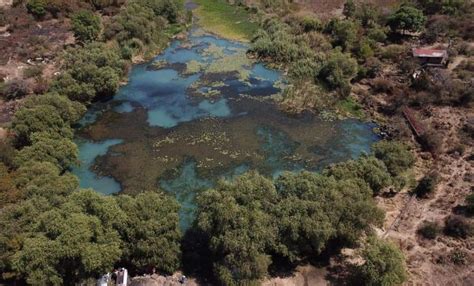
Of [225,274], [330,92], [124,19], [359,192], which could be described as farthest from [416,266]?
[124,19]

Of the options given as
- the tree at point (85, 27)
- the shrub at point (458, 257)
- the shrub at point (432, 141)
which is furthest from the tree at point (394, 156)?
the tree at point (85, 27)

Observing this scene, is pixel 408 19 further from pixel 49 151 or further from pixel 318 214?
pixel 49 151

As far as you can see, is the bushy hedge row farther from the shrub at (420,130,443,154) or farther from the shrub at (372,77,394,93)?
the shrub at (372,77,394,93)

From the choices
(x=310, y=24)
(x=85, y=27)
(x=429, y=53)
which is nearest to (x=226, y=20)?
(x=310, y=24)

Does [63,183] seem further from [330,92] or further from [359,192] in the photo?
[330,92]

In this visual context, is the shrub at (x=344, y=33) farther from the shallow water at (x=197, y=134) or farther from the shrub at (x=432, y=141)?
the shrub at (x=432, y=141)

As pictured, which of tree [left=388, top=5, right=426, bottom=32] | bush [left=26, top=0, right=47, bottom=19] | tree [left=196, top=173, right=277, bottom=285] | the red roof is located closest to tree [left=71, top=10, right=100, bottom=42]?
bush [left=26, top=0, right=47, bottom=19]
